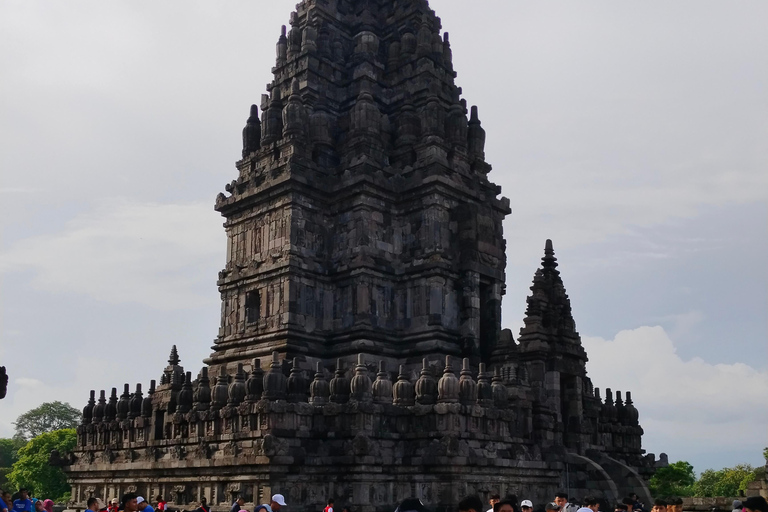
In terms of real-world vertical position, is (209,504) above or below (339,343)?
below

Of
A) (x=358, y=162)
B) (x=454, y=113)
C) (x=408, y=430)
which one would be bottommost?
(x=408, y=430)

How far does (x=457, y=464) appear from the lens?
999 inches

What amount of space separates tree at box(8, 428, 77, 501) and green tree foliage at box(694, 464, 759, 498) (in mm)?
52092

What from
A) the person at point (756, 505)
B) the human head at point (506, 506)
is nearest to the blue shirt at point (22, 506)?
the human head at point (506, 506)

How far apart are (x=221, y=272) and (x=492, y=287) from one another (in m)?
11.8

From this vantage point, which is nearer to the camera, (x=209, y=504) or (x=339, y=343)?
(x=209, y=504)

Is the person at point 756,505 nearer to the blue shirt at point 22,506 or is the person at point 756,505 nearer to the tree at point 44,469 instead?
the blue shirt at point 22,506

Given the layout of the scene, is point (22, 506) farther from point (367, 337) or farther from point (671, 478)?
point (671, 478)

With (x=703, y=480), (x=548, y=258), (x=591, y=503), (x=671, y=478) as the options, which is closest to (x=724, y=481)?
(x=703, y=480)

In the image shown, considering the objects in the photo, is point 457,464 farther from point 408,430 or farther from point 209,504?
point 209,504

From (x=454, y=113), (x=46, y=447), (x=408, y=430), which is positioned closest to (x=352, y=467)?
(x=408, y=430)

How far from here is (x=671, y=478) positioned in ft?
195

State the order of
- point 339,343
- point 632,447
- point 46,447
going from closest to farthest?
point 339,343, point 632,447, point 46,447

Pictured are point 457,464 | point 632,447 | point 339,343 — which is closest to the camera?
point 457,464
